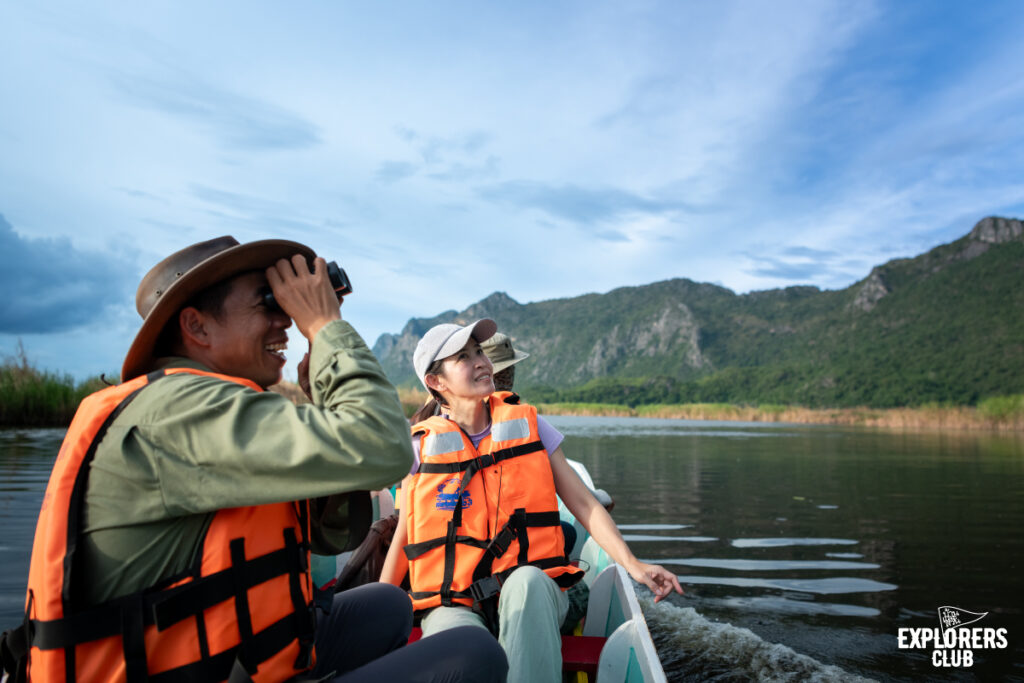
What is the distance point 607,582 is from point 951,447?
19957mm

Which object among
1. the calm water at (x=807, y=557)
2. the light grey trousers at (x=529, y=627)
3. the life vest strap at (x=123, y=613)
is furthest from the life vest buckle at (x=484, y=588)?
the calm water at (x=807, y=557)

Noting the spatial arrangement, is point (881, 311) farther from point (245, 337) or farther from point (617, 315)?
point (245, 337)

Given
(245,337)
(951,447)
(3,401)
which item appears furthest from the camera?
(951,447)

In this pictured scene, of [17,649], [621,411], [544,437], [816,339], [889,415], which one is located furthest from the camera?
[816,339]

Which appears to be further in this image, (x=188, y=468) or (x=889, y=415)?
(x=889, y=415)

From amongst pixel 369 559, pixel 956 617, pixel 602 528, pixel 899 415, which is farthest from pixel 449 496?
pixel 899 415

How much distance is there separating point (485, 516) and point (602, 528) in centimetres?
44

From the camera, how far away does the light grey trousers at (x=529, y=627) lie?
1.84m

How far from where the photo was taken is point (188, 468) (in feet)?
3.29

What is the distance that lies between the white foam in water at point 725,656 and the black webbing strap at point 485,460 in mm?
1874

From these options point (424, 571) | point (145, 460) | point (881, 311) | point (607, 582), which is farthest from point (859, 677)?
point (881, 311)

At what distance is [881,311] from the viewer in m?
87.1

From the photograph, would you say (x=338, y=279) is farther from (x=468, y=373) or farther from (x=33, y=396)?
(x=33, y=396)

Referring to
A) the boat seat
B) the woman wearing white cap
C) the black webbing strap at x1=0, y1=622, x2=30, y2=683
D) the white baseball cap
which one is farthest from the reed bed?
the black webbing strap at x1=0, y1=622, x2=30, y2=683
